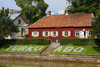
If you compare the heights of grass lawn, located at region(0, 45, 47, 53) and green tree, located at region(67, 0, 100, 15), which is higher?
green tree, located at region(67, 0, 100, 15)

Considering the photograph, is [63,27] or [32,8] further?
[32,8]

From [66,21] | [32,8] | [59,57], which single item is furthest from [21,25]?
[59,57]

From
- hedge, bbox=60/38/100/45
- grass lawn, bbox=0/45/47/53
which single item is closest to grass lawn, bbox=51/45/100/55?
hedge, bbox=60/38/100/45

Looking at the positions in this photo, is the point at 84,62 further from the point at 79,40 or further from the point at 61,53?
the point at 79,40

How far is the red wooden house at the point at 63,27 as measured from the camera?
40469 millimetres

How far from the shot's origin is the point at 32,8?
5122cm

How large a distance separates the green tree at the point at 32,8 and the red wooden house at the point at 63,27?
7317mm

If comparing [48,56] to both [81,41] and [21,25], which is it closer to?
[81,41]

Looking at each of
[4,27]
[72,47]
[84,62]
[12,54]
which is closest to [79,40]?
Answer: [72,47]

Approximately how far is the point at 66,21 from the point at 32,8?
12815mm

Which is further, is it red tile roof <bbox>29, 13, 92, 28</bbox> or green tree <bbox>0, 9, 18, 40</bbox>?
red tile roof <bbox>29, 13, 92, 28</bbox>

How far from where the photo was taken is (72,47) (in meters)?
32.5

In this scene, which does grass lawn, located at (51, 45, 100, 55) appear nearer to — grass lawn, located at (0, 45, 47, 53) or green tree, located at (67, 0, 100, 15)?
grass lawn, located at (0, 45, 47, 53)

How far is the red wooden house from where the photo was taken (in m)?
40.5
